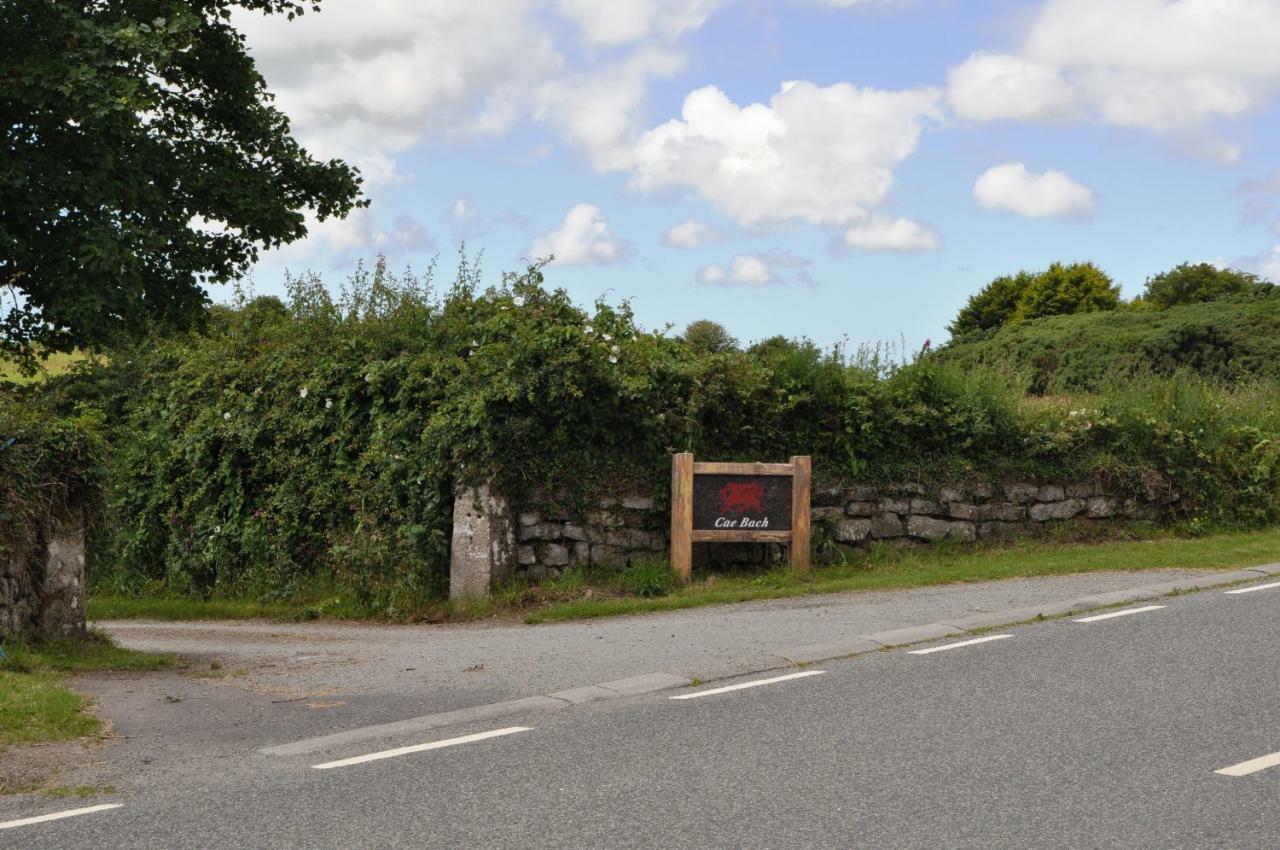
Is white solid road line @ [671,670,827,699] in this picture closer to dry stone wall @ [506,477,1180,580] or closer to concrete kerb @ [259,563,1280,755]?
concrete kerb @ [259,563,1280,755]

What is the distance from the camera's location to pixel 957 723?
7.20 m

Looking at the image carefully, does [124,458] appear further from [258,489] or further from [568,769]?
[568,769]

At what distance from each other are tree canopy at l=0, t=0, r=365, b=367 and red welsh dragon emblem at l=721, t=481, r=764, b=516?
7.13 meters

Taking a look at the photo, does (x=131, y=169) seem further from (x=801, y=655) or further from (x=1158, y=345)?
(x=1158, y=345)

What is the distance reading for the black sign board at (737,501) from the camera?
14.0 metres

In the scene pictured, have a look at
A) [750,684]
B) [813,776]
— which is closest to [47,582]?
[750,684]

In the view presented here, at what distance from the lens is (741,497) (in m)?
14.1

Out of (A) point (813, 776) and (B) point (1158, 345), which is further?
(B) point (1158, 345)

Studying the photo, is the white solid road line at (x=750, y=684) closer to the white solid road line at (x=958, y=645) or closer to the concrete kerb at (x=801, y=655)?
the concrete kerb at (x=801, y=655)

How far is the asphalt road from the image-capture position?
5367 millimetres

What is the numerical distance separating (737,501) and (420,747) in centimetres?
753

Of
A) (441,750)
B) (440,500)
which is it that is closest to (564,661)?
(441,750)


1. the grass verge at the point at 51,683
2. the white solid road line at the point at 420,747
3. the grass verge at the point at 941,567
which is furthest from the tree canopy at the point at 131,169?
the white solid road line at the point at 420,747

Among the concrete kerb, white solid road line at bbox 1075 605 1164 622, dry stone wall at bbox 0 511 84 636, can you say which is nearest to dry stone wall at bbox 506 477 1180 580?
the concrete kerb
